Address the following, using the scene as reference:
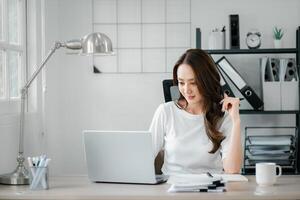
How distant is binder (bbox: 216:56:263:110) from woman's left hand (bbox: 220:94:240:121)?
1.15 meters

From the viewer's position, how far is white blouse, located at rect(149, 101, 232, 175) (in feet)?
9.34

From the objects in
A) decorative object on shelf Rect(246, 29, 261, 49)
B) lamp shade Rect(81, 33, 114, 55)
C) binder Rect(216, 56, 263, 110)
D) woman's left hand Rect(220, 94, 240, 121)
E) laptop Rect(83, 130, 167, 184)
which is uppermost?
decorative object on shelf Rect(246, 29, 261, 49)

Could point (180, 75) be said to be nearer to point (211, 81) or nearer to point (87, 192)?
point (211, 81)

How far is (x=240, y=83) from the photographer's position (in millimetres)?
4047

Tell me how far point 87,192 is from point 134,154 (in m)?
0.27

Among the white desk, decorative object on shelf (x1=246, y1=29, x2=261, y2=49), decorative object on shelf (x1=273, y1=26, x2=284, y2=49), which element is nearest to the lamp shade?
the white desk

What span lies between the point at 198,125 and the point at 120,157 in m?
0.54

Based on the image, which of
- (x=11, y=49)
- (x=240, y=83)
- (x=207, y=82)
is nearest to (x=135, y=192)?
(x=207, y=82)

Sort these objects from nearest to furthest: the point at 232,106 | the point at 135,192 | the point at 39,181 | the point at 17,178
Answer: the point at 135,192, the point at 39,181, the point at 17,178, the point at 232,106

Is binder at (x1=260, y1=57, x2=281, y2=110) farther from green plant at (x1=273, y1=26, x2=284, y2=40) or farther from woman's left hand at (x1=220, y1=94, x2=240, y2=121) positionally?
woman's left hand at (x1=220, y1=94, x2=240, y2=121)

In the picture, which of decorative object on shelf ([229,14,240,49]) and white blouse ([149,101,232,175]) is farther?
decorative object on shelf ([229,14,240,49])

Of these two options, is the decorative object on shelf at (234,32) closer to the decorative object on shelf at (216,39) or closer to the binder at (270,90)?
the decorative object on shelf at (216,39)

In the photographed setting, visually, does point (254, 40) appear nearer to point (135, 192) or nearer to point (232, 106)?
point (232, 106)

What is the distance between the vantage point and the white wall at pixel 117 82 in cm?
424
